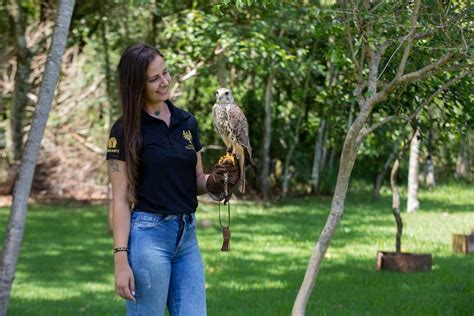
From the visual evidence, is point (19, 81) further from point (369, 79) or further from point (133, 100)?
point (133, 100)

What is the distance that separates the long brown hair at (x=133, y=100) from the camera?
3.48 m

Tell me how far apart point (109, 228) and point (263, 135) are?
639cm

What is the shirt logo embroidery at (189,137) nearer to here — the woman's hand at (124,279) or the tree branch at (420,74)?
the woman's hand at (124,279)

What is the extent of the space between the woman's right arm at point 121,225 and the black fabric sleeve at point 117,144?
0.8 inches

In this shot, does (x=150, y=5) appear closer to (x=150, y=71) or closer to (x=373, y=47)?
(x=373, y=47)

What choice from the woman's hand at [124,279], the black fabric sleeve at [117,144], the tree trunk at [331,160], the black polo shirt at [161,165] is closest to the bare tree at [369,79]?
the black polo shirt at [161,165]

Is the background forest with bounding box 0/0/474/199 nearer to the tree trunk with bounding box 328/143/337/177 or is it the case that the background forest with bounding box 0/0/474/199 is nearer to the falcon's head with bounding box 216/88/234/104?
the tree trunk with bounding box 328/143/337/177

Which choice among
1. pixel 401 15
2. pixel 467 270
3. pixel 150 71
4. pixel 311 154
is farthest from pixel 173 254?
pixel 311 154

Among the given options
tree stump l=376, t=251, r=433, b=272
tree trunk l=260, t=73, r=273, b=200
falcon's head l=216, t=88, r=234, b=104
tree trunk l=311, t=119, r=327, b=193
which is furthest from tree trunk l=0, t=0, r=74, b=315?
tree trunk l=311, t=119, r=327, b=193

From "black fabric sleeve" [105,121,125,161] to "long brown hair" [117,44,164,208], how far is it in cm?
3

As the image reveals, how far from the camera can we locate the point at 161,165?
Result: 353 centimetres

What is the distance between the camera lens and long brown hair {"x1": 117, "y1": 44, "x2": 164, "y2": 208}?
348 cm

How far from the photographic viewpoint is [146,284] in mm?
3441

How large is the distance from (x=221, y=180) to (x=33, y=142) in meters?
2.88
